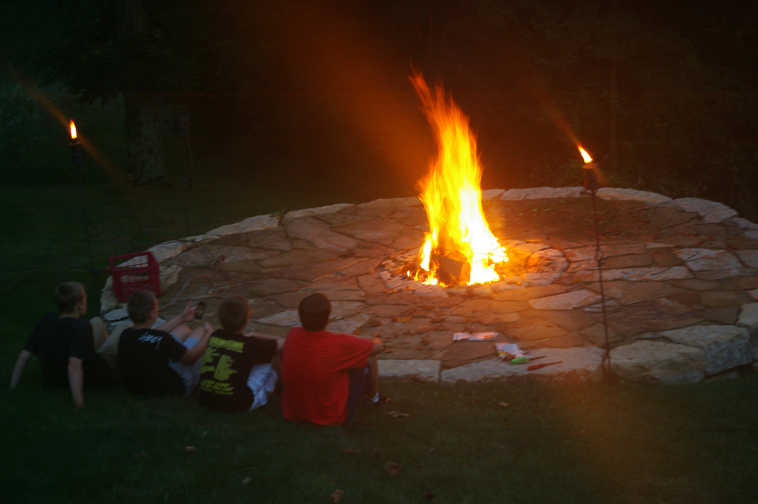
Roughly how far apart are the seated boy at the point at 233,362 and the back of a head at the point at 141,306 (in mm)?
518

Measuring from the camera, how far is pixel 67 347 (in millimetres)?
4801

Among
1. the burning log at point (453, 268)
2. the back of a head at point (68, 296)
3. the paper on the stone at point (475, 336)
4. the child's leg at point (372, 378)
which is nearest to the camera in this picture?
the child's leg at point (372, 378)

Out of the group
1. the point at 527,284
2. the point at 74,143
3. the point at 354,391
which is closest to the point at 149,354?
the point at 354,391

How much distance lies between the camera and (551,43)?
1434cm

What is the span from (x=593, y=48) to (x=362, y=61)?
4750 mm

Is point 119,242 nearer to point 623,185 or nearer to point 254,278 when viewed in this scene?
point 254,278

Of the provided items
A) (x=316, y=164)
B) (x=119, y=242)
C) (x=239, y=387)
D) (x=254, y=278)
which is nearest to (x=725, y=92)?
(x=316, y=164)

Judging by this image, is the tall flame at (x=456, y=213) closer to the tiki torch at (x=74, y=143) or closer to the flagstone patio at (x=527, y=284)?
the flagstone patio at (x=527, y=284)

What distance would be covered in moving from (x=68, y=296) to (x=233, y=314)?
1.24 metres

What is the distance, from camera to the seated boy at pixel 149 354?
4660 mm

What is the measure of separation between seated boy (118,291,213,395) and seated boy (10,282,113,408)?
22 cm

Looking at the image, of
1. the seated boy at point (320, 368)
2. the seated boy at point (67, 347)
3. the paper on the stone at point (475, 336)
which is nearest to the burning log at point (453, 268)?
the paper on the stone at point (475, 336)

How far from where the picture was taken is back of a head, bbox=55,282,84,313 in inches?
189

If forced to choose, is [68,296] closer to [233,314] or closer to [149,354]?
[149,354]
